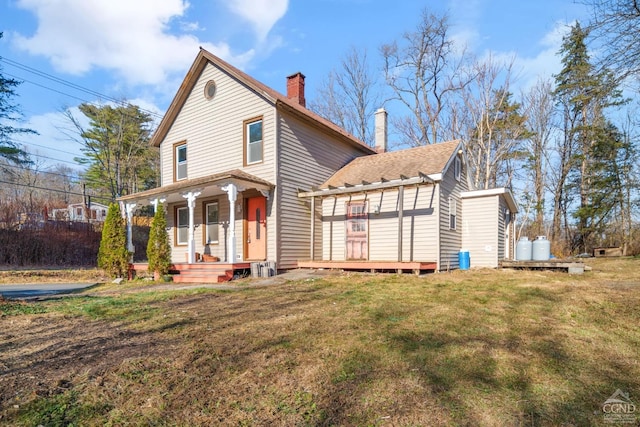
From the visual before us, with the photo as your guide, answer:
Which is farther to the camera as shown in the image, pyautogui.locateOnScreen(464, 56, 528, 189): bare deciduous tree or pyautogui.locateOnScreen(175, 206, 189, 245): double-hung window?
pyautogui.locateOnScreen(464, 56, 528, 189): bare deciduous tree

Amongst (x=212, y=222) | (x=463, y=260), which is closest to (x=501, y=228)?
(x=463, y=260)

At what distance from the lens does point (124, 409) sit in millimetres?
2326

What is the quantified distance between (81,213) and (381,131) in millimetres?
28645

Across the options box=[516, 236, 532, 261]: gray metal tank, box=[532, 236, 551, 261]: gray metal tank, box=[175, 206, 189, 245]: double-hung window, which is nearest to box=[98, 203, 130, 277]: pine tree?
box=[175, 206, 189, 245]: double-hung window

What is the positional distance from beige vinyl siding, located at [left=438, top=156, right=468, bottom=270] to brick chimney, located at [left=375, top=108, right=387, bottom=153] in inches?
204

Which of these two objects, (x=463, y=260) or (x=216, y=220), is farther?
(x=216, y=220)

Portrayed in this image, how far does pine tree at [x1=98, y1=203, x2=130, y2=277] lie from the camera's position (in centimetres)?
1095

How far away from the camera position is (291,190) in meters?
11.6

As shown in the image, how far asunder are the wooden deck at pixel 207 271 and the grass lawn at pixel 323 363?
13.8 ft

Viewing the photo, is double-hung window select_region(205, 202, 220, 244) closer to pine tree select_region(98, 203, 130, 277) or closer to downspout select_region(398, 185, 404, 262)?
pine tree select_region(98, 203, 130, 277)

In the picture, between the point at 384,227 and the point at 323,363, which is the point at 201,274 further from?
the point at 323,363

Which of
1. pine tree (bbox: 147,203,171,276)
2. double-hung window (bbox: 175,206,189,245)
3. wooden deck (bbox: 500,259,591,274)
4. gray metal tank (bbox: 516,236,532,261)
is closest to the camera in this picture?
wooden deck (bbox: 500,259,591,274)

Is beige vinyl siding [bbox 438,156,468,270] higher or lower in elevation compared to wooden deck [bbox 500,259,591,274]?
higher

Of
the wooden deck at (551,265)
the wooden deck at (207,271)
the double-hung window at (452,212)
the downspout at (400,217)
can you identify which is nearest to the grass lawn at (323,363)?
the wooden deck at (207,271)
